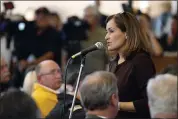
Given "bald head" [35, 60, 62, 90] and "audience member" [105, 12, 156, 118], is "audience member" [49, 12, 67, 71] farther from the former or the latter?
"audience member" [105, 12, 156, 118]

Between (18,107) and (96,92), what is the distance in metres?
0.44

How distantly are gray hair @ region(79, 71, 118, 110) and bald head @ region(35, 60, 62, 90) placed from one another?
2056mm

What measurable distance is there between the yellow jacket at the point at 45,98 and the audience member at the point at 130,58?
1.18m

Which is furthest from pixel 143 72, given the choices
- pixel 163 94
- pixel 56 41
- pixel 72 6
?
pixel 72 6

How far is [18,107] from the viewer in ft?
10.4

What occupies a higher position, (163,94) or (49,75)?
(163,94)

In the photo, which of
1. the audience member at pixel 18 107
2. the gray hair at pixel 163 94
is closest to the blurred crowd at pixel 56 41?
the audience member at pixel 18 107

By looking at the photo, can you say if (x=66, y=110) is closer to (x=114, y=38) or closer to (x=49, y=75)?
(x=114, y=38)

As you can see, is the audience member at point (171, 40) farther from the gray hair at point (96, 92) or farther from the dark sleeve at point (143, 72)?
the gray hair at point (96, 92)

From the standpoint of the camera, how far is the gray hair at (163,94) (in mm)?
2926

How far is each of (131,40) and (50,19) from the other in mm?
4552

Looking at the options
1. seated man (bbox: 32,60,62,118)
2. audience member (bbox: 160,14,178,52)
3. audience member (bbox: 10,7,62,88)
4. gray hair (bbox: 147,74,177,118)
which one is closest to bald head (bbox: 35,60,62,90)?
seated man (bbox: 32,60,62,118)

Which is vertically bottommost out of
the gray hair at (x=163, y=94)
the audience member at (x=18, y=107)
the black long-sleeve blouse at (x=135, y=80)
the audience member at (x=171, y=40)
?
the audience member at (x=171, y=40)

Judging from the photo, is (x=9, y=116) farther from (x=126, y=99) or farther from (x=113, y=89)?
(x=126, y=99)
